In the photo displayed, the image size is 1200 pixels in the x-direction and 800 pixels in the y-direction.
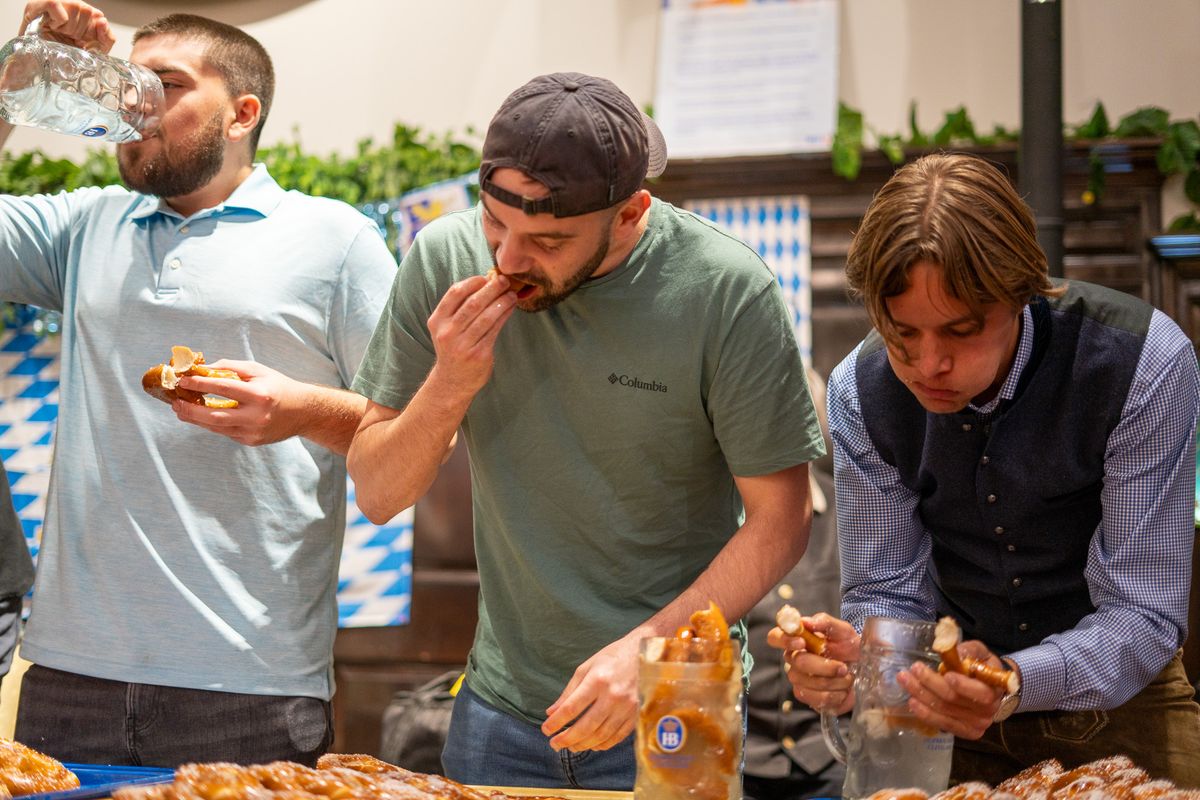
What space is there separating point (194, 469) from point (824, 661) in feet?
3.94

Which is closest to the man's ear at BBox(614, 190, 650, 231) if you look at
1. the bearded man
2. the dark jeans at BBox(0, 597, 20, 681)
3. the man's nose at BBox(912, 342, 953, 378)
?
the man's nose at BBox(912, 342, 953, 378)

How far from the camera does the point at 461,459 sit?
14.7 feet

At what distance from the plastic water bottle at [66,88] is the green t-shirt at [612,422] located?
73cm

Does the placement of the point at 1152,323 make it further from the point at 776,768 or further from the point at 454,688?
the point at 454,688

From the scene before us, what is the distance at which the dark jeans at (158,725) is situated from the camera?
204 centimetres

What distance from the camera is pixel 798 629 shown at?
57.3 inches

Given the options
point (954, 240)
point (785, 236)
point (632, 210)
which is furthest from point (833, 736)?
point (785, 236)

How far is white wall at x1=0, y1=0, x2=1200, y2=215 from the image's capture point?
4418 millimetres

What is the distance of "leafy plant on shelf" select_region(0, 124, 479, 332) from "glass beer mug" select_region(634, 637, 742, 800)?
3.66 meters

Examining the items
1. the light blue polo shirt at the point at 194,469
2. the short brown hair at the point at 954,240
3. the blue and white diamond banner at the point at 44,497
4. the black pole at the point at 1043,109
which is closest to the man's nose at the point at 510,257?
the short brown hair at the point at 954,240

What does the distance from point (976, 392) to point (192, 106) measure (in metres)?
1.56

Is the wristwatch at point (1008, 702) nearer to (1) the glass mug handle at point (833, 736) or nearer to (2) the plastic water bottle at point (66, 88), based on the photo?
(1) the glass mug handle at point (833, 736)

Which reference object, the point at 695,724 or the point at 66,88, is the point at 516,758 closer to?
the point at 695,724

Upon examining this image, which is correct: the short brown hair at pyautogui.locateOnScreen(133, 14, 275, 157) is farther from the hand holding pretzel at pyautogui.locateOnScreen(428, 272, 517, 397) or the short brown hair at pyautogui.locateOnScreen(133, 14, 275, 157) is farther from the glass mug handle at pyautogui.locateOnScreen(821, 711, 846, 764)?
the glass mug handle at pyautogui.locateOnScreen(821, 711, 846, 764)
